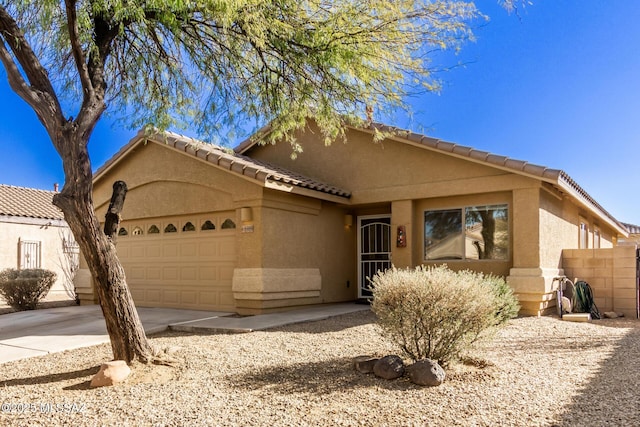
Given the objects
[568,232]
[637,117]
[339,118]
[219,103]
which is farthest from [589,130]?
[219,103]

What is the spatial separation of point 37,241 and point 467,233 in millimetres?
16274

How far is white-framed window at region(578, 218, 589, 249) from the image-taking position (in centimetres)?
1494

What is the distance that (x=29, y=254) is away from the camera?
750 inches

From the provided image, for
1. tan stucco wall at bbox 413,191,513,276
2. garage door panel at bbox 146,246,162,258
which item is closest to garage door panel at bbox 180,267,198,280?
garage door panel at bbox 146,246,162,258

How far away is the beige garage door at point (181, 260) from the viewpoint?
39.1ft

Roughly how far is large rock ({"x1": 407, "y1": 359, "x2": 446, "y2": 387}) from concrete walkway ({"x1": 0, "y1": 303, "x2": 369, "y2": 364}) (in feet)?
13.1

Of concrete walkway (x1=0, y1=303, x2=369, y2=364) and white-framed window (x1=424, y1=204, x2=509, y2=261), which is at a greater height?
white-framed window (x1=424, y1=204, x2=509, y2=261)

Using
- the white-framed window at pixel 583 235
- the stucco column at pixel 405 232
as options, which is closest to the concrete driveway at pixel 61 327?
the stucco column at pixel 405 232

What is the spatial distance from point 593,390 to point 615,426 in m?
1.18

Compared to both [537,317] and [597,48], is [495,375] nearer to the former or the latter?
[537,317]

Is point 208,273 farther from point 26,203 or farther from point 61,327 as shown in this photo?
point 26,203

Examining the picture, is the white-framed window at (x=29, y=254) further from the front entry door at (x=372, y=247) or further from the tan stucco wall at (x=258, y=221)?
the front entry door at (x=372, y=247)

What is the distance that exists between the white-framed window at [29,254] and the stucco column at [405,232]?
14.3 metres

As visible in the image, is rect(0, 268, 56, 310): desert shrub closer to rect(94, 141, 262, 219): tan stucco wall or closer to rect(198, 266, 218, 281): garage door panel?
rect(94, 141, 262, 219): tan stucco wall
